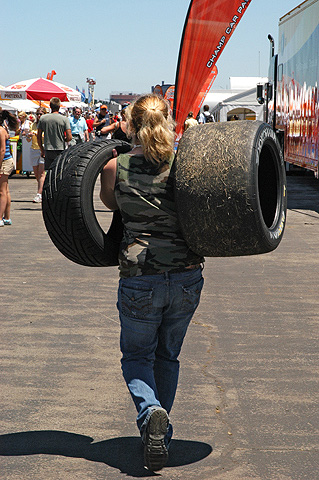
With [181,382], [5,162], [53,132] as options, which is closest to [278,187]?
[181,382]

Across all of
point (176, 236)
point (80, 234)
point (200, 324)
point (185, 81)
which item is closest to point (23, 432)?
point (80, 234)

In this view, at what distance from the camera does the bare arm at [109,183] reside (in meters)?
3.76

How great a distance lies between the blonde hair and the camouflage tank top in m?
0.07

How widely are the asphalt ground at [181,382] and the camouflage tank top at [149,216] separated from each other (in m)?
0.98

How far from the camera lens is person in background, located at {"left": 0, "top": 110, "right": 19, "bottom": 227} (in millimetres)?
10969

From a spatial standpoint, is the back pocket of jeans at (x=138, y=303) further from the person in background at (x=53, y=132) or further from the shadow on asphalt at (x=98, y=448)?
the person in background at (x=53, y=132)

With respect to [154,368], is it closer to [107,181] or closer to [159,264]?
[159,264]

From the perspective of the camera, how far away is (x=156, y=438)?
11.6 ft

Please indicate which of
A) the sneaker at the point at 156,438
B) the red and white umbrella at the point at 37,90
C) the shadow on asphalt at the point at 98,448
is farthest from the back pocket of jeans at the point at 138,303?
the red and white umbrella at the point at 37,90

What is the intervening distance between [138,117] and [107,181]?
0.35 metres

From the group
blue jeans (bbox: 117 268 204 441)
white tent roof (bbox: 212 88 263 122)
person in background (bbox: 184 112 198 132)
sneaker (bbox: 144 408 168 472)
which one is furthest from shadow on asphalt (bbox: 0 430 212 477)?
white tent roof (bbox: 212 88 263 122)

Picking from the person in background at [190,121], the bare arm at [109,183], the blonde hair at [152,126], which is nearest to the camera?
the blonde hair at [152,126]

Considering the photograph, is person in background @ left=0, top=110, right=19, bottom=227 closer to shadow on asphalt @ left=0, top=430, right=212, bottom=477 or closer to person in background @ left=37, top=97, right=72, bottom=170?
person in background @ left=37, top=97, right=72, bottom=170

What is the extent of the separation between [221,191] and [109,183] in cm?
57
